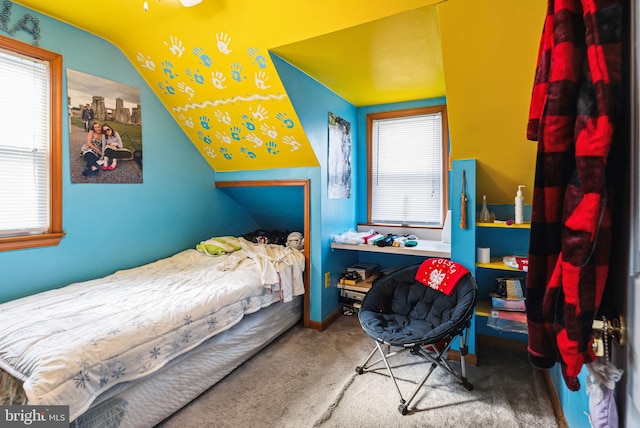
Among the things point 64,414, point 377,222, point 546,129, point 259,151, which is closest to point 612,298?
point 546,129

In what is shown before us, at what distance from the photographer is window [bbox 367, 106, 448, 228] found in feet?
10.9

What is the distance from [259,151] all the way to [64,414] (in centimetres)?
228

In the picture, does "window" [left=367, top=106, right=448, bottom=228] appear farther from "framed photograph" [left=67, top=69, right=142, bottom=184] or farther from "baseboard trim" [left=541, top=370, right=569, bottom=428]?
"framed photograph" [left=67, top=69, right=142, bottom=184]

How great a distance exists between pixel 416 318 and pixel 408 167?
69.6 inches

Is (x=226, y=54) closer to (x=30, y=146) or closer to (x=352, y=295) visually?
(x=30, y=146)

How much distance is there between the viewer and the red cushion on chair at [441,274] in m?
2.23

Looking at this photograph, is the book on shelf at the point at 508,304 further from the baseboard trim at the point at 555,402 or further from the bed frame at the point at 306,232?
the bed frame at the point at 306,232

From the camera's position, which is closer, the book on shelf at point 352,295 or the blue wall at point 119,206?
the blue wall at point 119,206

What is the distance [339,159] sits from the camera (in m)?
3.23

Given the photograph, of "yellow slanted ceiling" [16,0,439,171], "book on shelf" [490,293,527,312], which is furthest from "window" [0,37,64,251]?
"book on shelf" [490,293,527,312]
